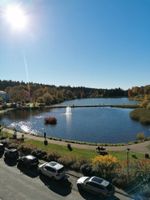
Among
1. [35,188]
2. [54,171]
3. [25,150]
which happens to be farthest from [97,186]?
[25,150]

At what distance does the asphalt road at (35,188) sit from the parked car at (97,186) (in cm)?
54

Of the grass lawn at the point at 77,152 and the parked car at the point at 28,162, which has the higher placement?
the parked car at the point at 28,162

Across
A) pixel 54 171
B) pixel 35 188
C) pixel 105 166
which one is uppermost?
pixel 105 166

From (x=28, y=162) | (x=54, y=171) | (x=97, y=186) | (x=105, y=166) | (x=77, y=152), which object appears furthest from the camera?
(x=77, y=152)

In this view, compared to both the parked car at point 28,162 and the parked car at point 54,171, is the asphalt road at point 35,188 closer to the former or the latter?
the parked car at point 54,171

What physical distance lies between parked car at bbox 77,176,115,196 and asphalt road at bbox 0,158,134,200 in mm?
537

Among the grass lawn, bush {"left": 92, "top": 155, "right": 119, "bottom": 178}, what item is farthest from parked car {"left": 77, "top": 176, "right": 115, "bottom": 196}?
the grass lawn

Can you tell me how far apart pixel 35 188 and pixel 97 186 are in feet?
20.7

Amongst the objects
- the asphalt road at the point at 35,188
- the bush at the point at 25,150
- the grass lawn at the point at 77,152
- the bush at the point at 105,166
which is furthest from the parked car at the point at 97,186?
the bush at the point at 25,150

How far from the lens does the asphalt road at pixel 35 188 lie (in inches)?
1017

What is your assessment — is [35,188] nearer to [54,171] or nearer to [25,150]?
[54,171]

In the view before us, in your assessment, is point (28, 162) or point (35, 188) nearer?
point (35, 188)

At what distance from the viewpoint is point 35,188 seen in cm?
2783

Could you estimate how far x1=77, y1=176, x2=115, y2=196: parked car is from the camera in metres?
25.6
